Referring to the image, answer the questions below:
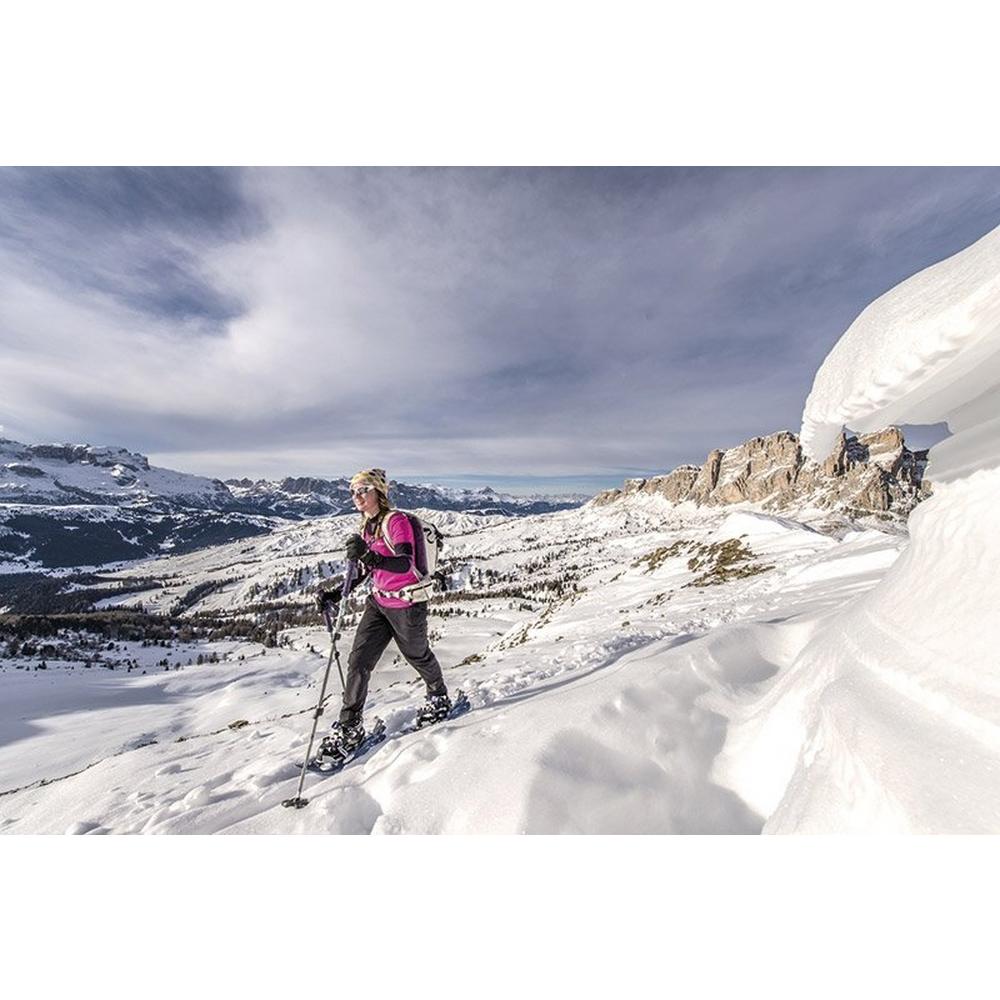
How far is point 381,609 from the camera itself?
5.61 meters

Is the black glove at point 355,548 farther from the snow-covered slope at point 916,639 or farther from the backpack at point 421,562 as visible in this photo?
the snow-covered slope at point 916,639

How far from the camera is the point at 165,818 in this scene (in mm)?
4234

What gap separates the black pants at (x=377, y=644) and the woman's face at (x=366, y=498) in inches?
45.5

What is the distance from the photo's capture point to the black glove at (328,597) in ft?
19.9

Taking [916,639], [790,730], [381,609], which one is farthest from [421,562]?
[916,639]

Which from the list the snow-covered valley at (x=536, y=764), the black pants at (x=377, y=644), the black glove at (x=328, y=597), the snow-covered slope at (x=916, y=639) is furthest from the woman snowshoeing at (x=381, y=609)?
the snow-covered slope at (x=916, y=639)

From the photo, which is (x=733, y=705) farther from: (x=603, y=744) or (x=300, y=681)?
(x=300, y=681)

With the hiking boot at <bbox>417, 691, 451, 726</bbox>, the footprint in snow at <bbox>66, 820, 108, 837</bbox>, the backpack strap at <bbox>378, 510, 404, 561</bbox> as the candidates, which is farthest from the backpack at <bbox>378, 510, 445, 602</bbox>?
the footprint in snow at <bbox>66, 820, 108, 837</bbox>

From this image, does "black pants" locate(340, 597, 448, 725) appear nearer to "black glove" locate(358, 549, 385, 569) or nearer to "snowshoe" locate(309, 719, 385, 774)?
"snowshoe" locate(309, 719, 385, 774)

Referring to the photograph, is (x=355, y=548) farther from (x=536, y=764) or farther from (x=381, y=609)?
(x=536, y=764)

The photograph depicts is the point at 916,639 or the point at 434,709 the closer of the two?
the point at 916,639

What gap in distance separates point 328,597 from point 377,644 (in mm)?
1130

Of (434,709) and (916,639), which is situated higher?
(916,639)

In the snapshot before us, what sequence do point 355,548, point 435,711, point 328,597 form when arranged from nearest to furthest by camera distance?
point 355,548
point 435,711
point 328,597
